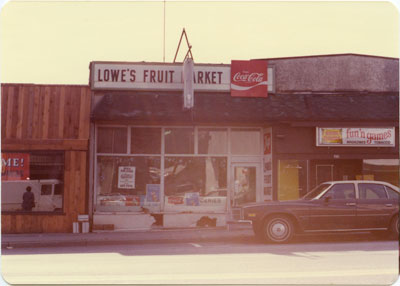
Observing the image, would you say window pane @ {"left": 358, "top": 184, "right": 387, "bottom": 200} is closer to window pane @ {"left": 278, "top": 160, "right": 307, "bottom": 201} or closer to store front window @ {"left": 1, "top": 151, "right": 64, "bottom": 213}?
window pane @ {"left": 278, "top": 160, "right": 307, "bottom": 201}

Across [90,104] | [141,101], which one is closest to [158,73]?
[141,101]

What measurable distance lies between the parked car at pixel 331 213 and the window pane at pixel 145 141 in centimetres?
547

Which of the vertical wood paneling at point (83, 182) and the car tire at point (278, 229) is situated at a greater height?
the vertical wood paneling at point (83, 182)

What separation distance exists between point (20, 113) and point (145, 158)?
441 cm

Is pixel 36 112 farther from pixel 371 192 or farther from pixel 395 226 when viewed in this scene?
pixel 395 226

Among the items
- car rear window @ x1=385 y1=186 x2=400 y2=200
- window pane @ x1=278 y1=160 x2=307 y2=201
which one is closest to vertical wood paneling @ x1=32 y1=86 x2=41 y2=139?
window pane @ x1=278 y1=160 x2=307 y2=201

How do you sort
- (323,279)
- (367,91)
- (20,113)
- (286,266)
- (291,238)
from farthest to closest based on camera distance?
(367,91) → (20,113) → (291,238) → (286,266) → (323,279)

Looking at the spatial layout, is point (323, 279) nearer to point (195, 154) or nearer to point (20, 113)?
point (195, 154)

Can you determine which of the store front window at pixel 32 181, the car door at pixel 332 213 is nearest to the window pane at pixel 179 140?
the store front window at pixel 32 181

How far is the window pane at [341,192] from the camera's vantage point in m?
14.9

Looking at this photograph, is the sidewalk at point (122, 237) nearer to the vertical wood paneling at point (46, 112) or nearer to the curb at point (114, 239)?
the curb at point (114, 239)

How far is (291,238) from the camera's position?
14719 millimetres

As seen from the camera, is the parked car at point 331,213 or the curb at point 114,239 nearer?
the parked car at point 331,213

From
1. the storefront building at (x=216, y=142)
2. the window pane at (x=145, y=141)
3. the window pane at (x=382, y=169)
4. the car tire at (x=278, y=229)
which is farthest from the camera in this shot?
the window pane at (x=382, y=169)
